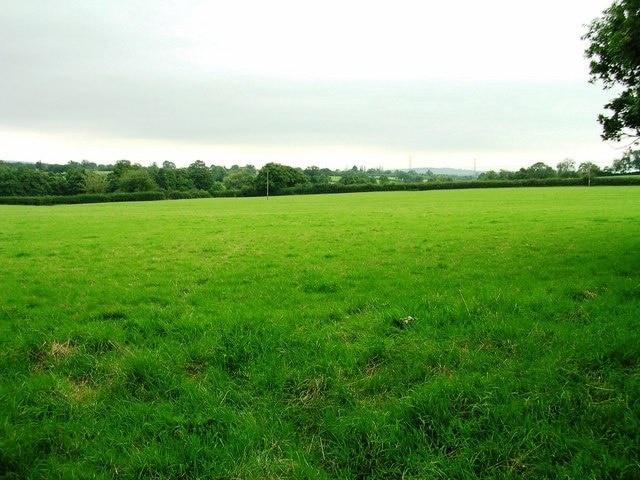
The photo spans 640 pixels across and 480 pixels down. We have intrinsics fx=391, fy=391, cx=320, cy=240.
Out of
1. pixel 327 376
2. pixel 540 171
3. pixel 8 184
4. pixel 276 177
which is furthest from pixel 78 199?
pixel 540 171

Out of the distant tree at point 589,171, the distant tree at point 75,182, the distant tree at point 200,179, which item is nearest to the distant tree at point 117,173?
the distant tree at point 75,182

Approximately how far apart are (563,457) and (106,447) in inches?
171

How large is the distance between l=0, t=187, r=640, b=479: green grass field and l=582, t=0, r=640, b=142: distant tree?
4680 millimetres

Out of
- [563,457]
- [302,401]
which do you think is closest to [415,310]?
[302,401]

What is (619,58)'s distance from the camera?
9422mm

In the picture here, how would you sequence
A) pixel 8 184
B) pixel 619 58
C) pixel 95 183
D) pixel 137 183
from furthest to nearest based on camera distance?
pixel 137 183 < pixel 95 183 < pixel 8 184 < pixel 619 58

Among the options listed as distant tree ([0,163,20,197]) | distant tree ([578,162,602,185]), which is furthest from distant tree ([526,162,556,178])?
distant tree ([0,163,20,197])

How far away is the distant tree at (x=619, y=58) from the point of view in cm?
869

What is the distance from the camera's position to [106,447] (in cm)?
388

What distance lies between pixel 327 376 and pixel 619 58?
1037cm

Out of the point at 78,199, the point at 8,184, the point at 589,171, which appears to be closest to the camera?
the point at 78,199

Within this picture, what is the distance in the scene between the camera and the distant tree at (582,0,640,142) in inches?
342

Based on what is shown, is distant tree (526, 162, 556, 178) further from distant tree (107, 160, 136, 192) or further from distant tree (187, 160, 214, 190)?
distant tree (107, 160, 136, 192)

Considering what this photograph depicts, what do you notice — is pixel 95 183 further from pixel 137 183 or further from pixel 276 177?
pixel 276 177
